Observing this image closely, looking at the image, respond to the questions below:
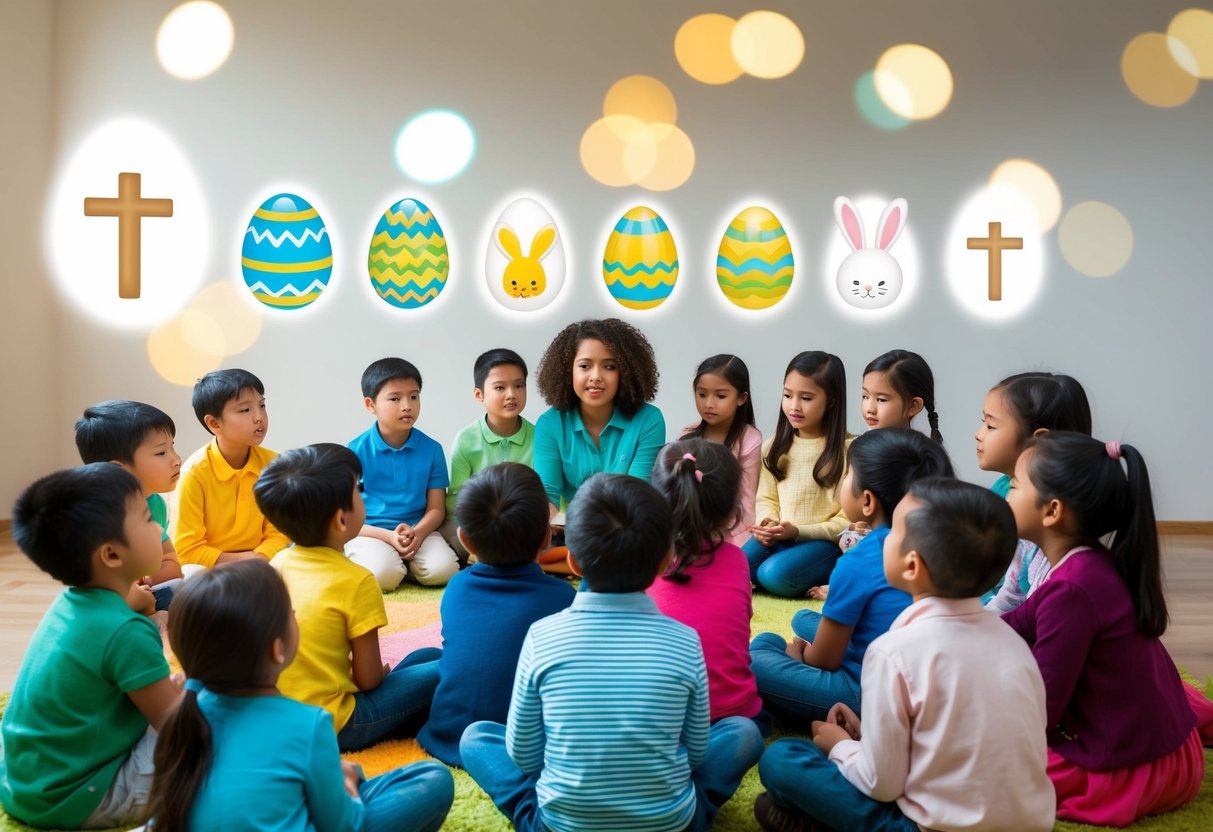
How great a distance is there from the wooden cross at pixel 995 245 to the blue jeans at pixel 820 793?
3216 millimetres

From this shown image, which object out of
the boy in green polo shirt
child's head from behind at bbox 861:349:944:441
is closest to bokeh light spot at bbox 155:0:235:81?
the boy in green polo shirt

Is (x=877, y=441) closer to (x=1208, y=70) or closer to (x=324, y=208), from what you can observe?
(x=324, y=208)

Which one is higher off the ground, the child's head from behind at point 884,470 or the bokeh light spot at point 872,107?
the bokeh light spot at point 872,107

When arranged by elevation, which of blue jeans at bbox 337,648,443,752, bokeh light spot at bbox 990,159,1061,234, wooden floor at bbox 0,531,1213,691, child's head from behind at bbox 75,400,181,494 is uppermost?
bokeh light spot at bbox 990,159,1061,234

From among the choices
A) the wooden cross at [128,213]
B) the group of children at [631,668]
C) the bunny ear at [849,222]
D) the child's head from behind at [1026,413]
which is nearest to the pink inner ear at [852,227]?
the bunny ear at [849,222]

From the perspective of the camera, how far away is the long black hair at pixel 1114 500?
1390 millimetres

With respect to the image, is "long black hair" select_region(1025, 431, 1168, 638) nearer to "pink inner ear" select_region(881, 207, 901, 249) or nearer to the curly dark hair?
the curly dark hair

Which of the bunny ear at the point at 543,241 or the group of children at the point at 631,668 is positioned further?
the bunny ear at the point at 543,241

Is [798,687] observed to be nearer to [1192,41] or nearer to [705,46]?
[705,46]

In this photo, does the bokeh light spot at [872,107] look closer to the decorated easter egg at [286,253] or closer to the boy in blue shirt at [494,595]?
the decorated easter egg at [286,253]

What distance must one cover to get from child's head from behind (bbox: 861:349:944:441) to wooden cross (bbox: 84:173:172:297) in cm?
288

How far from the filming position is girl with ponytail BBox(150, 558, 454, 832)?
1.01 metres

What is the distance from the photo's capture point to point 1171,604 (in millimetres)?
2824

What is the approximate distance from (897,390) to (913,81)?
77.1 inches
